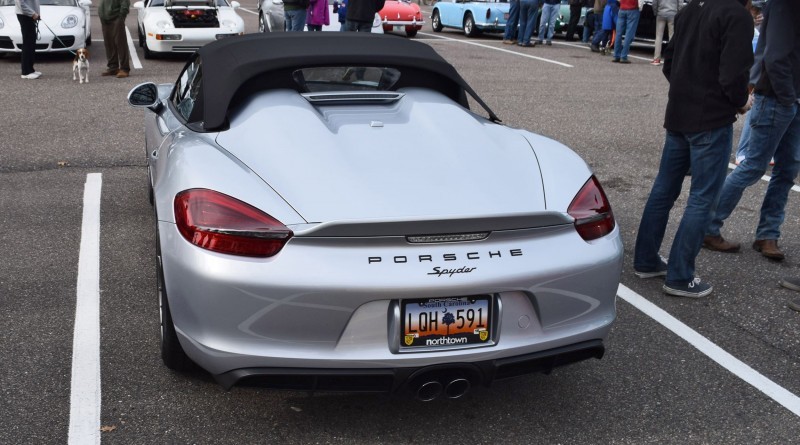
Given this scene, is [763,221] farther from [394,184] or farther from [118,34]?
[118,34]

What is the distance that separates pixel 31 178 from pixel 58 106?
3.51m

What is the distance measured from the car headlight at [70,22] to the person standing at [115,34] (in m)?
1.39

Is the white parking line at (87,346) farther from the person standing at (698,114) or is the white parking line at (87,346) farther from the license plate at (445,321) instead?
the person standing at (698,114)

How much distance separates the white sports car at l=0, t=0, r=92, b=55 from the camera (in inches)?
516

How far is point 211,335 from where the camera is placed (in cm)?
310

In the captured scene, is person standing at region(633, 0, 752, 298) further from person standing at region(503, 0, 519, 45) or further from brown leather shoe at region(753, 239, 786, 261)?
person standing at region(503, 0, 519, 45)

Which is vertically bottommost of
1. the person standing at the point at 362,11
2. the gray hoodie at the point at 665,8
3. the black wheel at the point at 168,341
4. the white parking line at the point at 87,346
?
the white parking line at the point at 87,346

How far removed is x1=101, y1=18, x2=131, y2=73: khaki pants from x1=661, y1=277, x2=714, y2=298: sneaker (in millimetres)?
9170

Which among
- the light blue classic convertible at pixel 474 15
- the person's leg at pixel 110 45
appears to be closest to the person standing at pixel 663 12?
the light blue classic convertible at pixel 474 15

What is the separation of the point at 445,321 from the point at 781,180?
141 inches

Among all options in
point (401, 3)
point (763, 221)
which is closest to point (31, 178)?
point (763, 221)

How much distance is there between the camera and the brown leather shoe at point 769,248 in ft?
18.7

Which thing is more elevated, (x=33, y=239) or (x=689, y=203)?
(x=689, y=203)

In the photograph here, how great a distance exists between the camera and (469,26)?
67.9 feet
